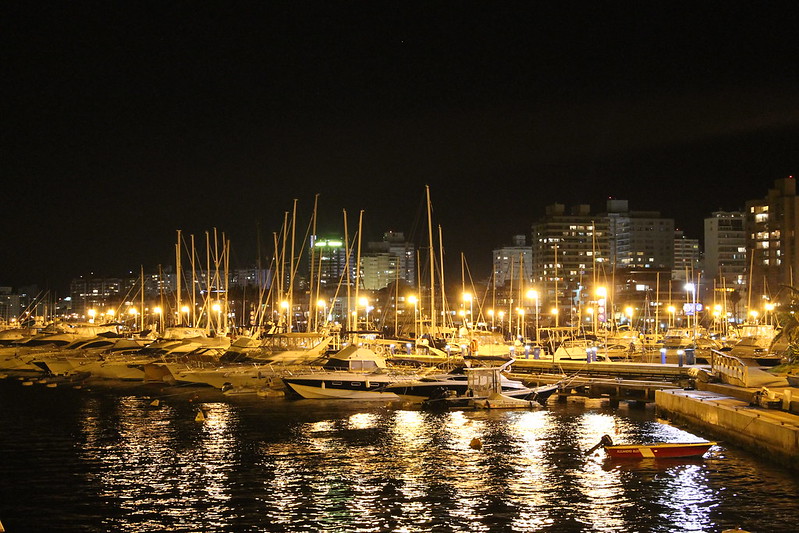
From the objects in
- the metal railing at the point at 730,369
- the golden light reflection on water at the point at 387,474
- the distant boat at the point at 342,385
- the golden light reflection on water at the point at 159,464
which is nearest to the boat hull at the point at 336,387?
the distant boat at the point at 342,385

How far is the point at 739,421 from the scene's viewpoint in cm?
3484

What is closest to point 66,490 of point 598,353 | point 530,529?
point 530,529

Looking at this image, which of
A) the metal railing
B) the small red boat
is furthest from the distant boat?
the small red boat

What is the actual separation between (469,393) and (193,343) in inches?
1395

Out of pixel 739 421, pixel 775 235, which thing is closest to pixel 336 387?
pixel 739 421

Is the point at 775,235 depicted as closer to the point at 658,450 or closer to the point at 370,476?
the point at 658,450

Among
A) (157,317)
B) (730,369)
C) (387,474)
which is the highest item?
(157,317)

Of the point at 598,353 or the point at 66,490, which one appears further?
the point at 598,353

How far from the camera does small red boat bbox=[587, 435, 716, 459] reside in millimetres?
33688

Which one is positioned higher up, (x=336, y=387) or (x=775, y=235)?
(x=775, y=235)

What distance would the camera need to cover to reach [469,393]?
5159cm

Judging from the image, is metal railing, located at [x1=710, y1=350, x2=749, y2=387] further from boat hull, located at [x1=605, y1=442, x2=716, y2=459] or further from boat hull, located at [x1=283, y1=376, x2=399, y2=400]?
boat hull, located at [x1=283, y1=376, x2=399, y2=400]

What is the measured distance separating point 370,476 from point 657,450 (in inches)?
436

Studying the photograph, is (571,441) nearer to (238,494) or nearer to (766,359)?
(238,494)
